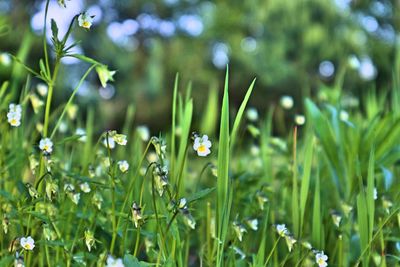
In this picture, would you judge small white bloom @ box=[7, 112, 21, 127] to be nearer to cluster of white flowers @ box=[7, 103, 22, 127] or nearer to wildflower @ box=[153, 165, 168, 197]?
cluster of white flowers @ box=[7, 103, 22, 127]

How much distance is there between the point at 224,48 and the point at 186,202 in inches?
302

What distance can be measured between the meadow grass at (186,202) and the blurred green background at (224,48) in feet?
17.5

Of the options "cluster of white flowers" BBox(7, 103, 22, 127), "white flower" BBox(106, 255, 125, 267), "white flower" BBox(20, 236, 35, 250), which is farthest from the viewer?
"cluster of white flowers" BBox(7, 103, 22, 127)

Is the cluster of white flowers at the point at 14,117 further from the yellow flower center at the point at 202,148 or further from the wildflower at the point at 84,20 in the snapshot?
the yellow flower center at the point at 202,148

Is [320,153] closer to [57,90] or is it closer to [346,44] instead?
[57,90]

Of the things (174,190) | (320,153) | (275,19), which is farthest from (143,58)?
(174,190)

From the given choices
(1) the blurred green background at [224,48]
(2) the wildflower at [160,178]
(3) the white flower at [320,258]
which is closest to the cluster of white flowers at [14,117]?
(2) the wildflower at [160,178]

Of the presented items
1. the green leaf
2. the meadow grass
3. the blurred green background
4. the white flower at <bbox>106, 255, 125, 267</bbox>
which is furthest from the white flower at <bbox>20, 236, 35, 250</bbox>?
the blurred green background

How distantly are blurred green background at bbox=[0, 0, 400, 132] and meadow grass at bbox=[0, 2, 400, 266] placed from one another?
5.35 meters

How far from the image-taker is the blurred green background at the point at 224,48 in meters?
6.80

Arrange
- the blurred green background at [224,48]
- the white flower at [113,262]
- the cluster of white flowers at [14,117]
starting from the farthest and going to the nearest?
the blurred green background at [224,48], the cluster of white flowers at [14,117], the white flower at [113,262]

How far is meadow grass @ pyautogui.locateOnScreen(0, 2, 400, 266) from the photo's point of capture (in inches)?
28.5

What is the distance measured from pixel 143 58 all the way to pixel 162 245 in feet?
24.2

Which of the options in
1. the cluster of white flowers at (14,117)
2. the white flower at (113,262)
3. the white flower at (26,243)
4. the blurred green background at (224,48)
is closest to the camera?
the white flower at (113,262)
